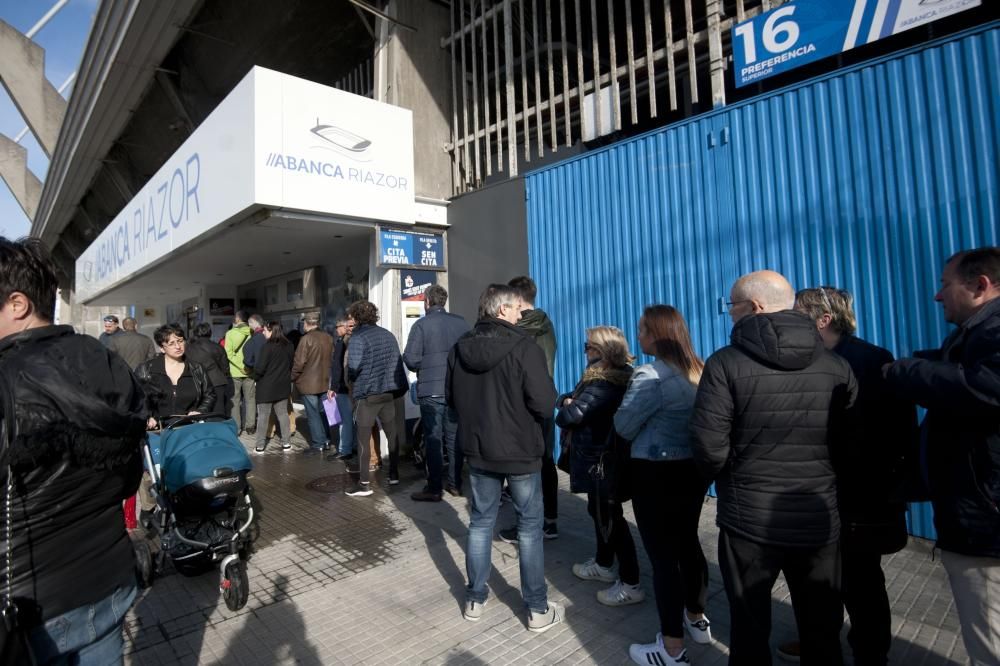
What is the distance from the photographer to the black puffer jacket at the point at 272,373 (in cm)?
761

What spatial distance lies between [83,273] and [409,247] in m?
15.6

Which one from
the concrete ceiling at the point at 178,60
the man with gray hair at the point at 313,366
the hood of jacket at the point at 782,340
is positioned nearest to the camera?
the hood of jacket at the point at 782,340

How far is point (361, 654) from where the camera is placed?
9.34ft

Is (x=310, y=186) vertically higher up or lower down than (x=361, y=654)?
higher up

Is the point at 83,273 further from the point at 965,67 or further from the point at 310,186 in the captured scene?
the point at 965,67

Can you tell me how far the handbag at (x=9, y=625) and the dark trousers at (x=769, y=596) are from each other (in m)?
2.16

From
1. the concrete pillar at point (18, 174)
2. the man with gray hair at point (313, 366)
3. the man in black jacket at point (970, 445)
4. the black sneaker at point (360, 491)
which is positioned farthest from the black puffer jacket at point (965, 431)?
the concrete pillar at point (18, 174)

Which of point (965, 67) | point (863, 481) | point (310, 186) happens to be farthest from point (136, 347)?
point (965, 67)

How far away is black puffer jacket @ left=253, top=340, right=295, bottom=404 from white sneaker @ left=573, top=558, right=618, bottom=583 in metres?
5.52

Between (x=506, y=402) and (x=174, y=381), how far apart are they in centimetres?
305

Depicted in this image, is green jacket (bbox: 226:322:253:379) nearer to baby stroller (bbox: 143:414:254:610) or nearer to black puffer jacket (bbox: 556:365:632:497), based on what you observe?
baby stroller (bbox: 143:414:254:610)

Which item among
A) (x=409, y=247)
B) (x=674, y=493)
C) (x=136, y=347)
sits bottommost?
(x=674, y=493)

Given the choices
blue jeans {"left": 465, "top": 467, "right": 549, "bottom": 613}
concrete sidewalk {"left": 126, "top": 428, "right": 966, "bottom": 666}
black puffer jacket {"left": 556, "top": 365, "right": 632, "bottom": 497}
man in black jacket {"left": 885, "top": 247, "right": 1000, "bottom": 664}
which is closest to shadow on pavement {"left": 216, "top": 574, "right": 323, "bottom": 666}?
concrete sidewalk {"left": 126, "top": 428, "right": 966, "bottom": 666}

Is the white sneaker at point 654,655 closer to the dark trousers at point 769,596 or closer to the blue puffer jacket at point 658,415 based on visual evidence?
the dark trousers at point 769,596
